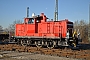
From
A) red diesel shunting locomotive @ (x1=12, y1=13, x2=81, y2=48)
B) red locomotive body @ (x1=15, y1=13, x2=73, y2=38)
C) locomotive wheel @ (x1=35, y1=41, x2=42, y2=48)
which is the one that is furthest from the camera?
locomotive wheel @ (x1=35, y1=41, x2=42, y2=48)

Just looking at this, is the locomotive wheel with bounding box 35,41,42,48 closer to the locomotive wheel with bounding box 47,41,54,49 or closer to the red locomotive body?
the red locomotive body

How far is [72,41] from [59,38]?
1435mm

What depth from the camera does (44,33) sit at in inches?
781

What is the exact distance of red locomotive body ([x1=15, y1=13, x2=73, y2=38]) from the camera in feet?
61.9

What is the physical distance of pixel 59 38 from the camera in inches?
723

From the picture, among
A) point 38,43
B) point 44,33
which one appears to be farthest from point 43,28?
point 38,43

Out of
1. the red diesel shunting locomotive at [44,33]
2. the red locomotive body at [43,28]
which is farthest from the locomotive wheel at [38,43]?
the red locomotive body at [43,28]

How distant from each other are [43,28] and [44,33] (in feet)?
2.01

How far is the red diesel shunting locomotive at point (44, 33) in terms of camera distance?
18484mm

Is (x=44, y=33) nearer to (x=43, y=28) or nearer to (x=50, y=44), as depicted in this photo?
(x=43, y=28)

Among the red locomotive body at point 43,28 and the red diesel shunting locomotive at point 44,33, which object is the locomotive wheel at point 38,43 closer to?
the red diesel shunting locomotive at point 44,33

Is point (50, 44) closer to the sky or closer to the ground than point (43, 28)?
closer to the ground

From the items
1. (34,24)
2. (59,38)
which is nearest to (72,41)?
(59,38)

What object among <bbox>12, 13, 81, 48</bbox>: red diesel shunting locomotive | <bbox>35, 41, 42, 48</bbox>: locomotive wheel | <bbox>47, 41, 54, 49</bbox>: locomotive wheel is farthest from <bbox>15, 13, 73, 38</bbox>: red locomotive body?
<bbox>35, 41, 42, 48</bbox>: locomotive wheel
